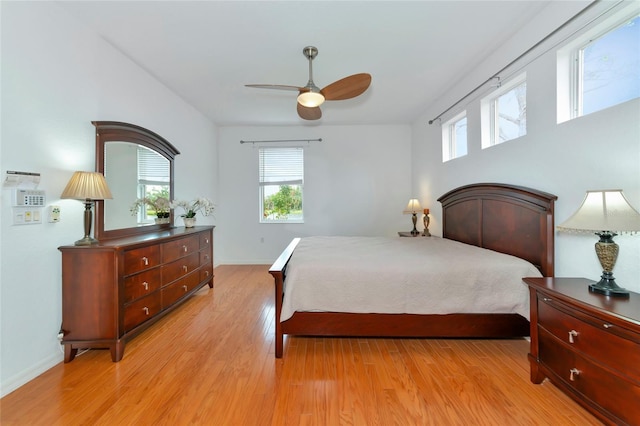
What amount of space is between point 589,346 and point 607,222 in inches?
25.7

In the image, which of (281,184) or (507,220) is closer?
(507,220)

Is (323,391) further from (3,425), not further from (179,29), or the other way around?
(179,29)

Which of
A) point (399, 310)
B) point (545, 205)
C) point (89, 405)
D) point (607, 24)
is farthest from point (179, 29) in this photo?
point (545, 205)

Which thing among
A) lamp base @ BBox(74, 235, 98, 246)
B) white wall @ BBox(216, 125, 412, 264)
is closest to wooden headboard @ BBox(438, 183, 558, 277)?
white wall @ BBox(216, 125, 412, 264)

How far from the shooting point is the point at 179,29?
238 centimetres

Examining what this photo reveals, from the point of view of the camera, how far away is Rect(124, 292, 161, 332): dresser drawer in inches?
83.5

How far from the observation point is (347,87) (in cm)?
249

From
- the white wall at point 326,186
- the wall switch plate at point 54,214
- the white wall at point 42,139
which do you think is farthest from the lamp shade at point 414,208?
the wall switch plate at point 54,214

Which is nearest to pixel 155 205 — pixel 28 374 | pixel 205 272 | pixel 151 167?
pixel 151 167

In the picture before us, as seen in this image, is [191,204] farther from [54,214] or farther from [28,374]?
[28,374]

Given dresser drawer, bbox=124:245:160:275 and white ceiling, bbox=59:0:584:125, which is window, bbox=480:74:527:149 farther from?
dresser drawer, bbox=124:245:160:275

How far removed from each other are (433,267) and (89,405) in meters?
2.46

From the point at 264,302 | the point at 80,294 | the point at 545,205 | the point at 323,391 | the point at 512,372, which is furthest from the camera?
the point at 264,302

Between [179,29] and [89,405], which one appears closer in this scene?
[89,405]
